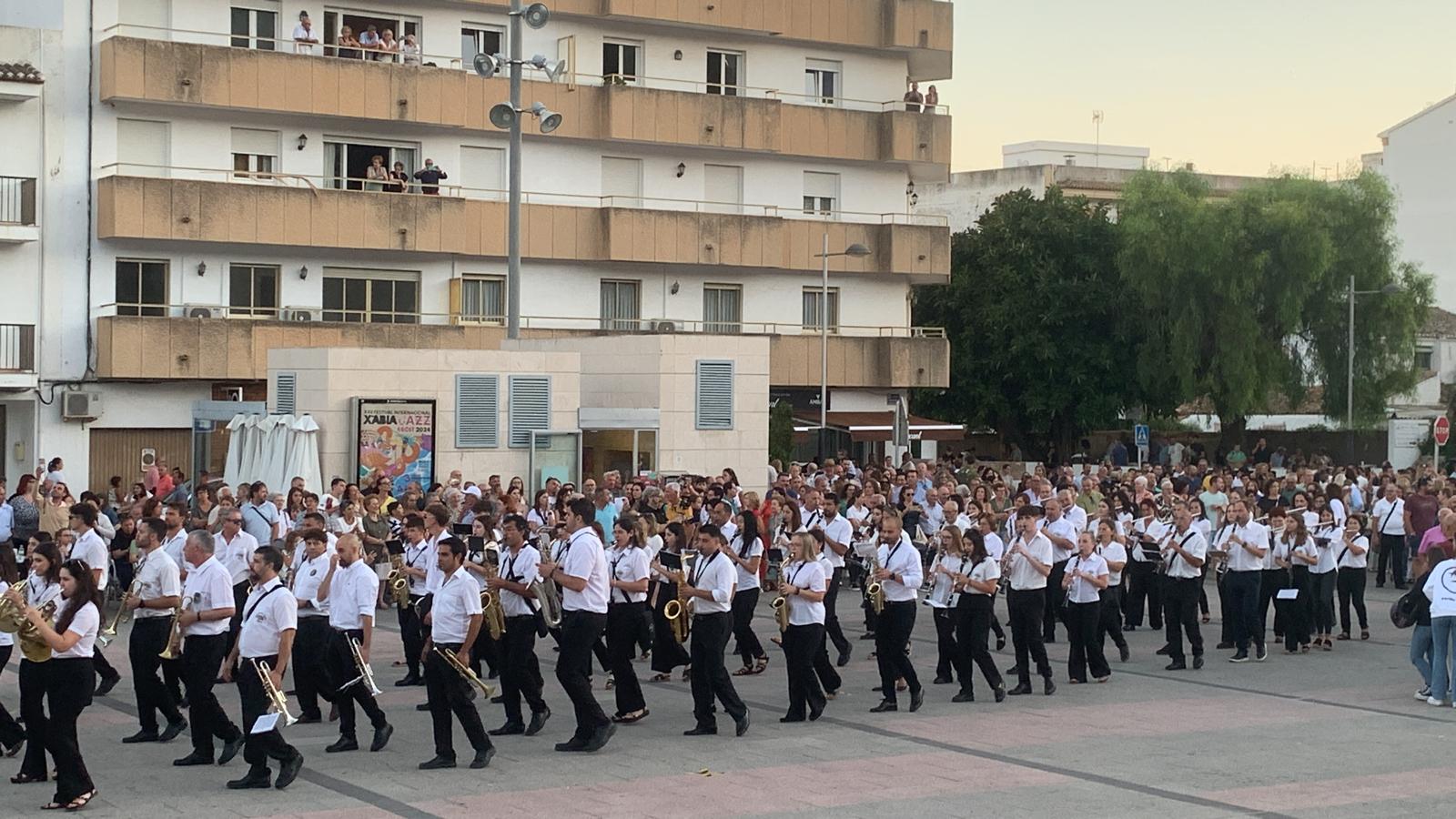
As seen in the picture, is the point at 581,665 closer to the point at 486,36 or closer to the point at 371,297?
the point at 371,297

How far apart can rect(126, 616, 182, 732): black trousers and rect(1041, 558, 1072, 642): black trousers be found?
32.1 feet

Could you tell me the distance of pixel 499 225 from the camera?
42000 mm

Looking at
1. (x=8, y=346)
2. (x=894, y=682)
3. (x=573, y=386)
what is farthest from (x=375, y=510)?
(x=8, y=346)

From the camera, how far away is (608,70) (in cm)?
4425

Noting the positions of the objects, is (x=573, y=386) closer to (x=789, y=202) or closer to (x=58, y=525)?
(x=58, y=525)

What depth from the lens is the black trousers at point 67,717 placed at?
11836 millimetres

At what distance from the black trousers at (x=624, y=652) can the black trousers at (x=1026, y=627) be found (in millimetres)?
3603

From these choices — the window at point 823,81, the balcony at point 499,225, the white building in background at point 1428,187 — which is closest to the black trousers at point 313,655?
the balcony at point 499,225

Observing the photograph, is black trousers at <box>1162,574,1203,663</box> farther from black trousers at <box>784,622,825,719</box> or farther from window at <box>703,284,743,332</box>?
window at <box>703,284,743,332</box>

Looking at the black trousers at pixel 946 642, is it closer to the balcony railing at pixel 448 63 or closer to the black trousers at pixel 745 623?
the black trousers at pixel 745 623

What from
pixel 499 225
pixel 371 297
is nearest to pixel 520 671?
pixel 371 297

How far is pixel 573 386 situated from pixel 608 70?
1458cm

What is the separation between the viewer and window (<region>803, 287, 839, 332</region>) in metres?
47.2

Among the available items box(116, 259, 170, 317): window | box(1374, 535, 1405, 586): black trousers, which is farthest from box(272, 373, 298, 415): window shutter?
box(1374, 535, 1405, 586): black trousers
